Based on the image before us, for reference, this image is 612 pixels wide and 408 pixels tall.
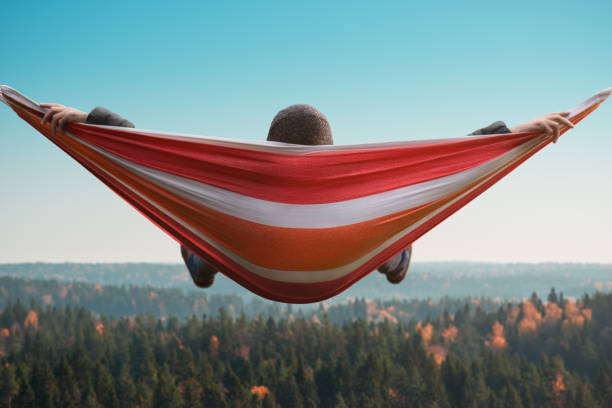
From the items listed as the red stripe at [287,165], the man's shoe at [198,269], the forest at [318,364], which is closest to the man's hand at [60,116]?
the red stripe at [287,165]

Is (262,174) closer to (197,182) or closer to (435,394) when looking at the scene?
(197,182)

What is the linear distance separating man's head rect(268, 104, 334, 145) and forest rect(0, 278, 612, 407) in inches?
3123

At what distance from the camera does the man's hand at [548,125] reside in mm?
5418

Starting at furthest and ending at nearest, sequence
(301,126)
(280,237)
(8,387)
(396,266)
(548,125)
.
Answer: (8,387), (396,266), (548,125), (301,126), (280,237)

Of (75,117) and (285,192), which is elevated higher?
(75,117)

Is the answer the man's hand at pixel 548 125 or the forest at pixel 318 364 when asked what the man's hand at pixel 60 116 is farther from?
the forest at pixel 318 364

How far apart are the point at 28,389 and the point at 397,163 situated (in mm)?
87157

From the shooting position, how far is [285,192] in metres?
4.97

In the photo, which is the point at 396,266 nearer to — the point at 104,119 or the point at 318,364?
the point at 104,119

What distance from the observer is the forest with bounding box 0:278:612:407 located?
8200 cm

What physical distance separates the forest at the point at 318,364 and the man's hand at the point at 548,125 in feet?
261

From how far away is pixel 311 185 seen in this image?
5000 millimetres

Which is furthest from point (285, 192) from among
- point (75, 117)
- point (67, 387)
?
point (67, 387)

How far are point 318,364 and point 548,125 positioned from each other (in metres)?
93.0
